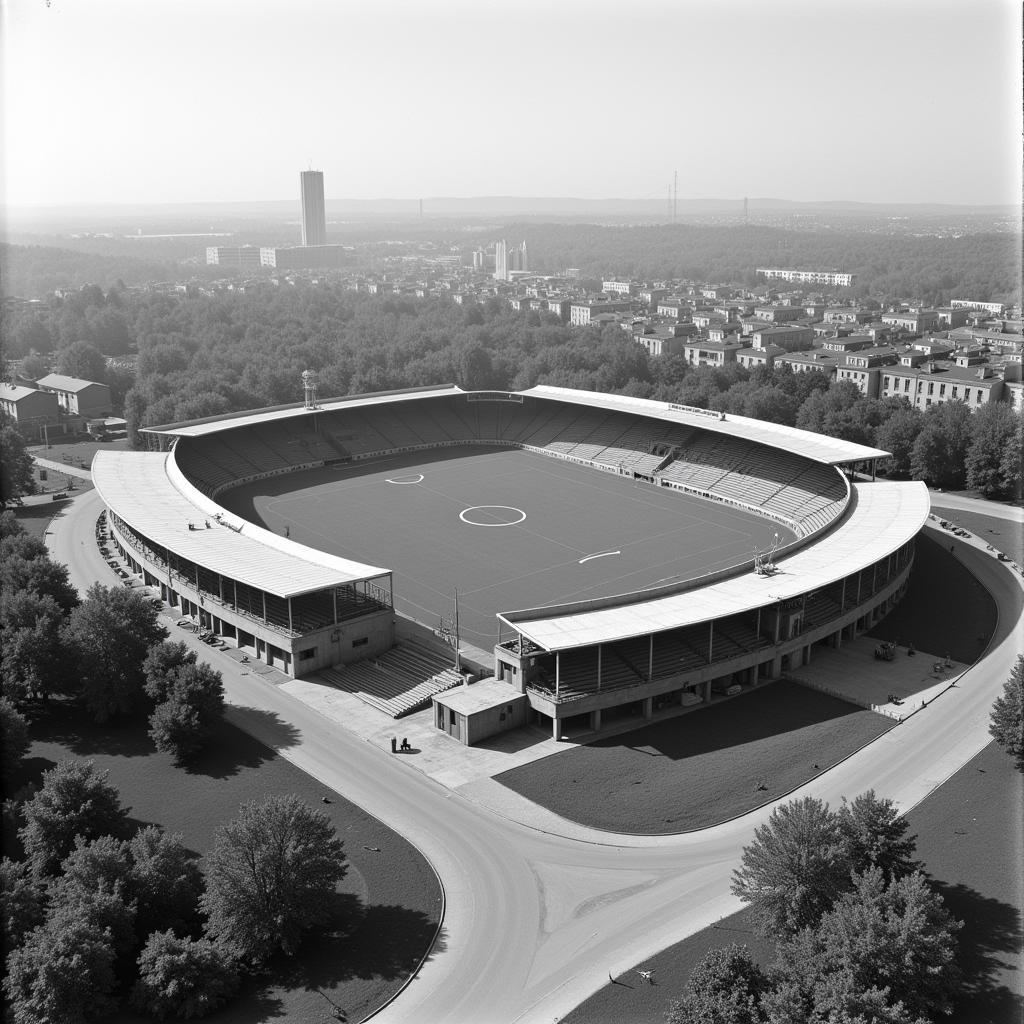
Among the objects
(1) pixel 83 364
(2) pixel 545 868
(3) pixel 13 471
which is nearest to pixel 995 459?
(2) pixel 545 868

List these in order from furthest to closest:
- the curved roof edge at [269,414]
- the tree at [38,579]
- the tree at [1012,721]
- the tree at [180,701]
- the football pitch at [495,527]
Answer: the curved roof edge at [269,414]
the football pitch at [495,527]
the tree at [38,579]
the tree at [180,701]
the tree at [1012,721]

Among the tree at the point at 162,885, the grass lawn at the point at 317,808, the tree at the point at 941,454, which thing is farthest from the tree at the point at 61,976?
the tree at the point at 941,454

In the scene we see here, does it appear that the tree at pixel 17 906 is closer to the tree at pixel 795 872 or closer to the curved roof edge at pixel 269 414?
the tree at pixel 795 872

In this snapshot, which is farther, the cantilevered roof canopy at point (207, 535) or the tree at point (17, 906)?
the cantilevered roof canopy at point (207, 535)

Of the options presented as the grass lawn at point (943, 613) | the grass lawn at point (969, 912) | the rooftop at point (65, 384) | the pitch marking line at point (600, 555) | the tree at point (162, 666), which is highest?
the rooftop at point (65, 384)

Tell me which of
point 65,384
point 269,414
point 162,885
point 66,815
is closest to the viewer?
point 162,885

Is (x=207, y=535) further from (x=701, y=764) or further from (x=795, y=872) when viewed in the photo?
(x=795, y=872)
